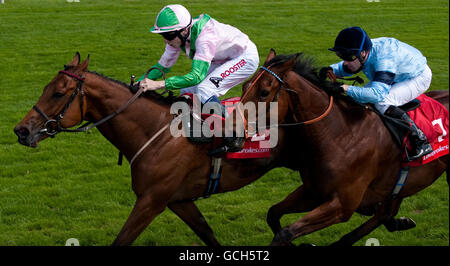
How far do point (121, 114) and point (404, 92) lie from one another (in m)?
2.23

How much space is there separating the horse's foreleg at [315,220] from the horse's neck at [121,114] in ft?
4.10

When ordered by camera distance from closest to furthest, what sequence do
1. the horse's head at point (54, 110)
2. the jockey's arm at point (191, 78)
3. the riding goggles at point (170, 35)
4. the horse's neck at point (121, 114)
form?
the horse's head at point (54, 110), the horse's neck at point (121, 114), the jockey's arm at point (191, 78), the riding goggles at point (170, 35)

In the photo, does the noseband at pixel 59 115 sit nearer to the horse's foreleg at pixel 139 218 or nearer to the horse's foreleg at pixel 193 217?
the horse's foreleg at pixel 139 218

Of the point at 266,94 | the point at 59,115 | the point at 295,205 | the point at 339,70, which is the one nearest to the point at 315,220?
the point at 295,205

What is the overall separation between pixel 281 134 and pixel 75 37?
10.9 meters

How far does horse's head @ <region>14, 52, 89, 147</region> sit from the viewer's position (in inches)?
162

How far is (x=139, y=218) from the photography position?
421 cm

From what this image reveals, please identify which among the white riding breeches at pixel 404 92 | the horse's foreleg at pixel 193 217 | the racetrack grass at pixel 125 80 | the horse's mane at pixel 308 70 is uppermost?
the horse's mane at pixel 308 70

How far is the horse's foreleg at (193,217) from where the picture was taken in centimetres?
476

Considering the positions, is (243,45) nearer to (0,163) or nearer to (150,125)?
(150,125)

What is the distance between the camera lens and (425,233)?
5.58m

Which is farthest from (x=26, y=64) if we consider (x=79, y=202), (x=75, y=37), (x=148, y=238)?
(x=148, y=238)

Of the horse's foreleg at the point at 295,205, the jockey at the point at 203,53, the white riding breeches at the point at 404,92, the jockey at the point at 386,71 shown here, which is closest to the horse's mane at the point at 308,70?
the jockey at the point at 386,71

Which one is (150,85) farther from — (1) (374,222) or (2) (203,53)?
(1) (374,222)
